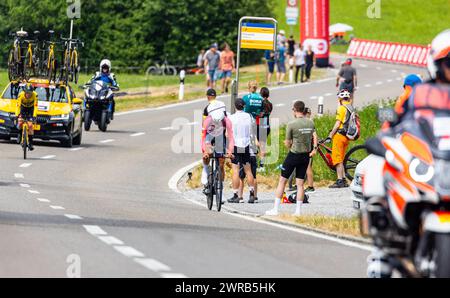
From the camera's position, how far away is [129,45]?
235 feet

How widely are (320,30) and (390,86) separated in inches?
284

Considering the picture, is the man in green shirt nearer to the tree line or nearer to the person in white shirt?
the person in white shirt

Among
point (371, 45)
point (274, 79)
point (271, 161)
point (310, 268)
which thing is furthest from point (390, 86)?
point (310, 268)

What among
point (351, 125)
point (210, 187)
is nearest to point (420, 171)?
point (210, 187)

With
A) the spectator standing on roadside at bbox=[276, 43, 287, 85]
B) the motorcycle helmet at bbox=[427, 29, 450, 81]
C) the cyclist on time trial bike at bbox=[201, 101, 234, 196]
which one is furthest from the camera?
the spectator standing on roadside at bbox=[276, 43, 287, 85]

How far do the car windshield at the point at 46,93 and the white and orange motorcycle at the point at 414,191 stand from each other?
24189mm

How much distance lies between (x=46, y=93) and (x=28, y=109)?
3.91 meters

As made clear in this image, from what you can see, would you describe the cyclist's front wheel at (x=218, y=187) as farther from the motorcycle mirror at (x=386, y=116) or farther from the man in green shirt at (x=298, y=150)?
the motorcycle mirror at (x=386, y=116)

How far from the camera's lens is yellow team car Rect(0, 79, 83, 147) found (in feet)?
106

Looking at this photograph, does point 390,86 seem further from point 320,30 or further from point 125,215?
point 125,215

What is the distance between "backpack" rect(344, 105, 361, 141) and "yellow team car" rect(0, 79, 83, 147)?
9.36 metres

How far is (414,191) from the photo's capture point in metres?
8.88

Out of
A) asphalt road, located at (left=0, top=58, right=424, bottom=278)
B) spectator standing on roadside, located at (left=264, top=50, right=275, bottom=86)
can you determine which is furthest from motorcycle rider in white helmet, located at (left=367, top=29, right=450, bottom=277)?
spectator standing on roadside, located at (left=264, top=50, right=275, bottom=86)
